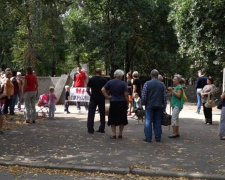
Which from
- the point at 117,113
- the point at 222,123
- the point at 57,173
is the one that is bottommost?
the point at 57,173

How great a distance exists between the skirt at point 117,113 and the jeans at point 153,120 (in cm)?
60

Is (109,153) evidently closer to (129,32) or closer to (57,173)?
(57,173)

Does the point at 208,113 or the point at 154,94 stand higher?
the point at 154,94

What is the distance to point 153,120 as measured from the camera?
30.6 feet

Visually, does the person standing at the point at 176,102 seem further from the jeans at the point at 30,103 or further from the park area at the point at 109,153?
the jeans at the point at 30,103

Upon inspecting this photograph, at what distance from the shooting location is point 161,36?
34281 mm

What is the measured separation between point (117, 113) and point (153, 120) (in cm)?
95

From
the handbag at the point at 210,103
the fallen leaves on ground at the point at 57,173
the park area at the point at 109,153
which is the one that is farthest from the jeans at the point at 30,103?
the handbag at the point at 210,103

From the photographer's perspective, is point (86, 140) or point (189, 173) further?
point (86, 140)

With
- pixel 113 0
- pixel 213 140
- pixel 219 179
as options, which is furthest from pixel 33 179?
pixel 113 0

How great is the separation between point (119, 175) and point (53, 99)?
303 inches

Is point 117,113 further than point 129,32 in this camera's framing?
No

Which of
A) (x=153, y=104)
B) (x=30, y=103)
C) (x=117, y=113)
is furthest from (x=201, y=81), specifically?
(x=30, y=103)

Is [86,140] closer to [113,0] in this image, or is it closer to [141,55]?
[113,0]
